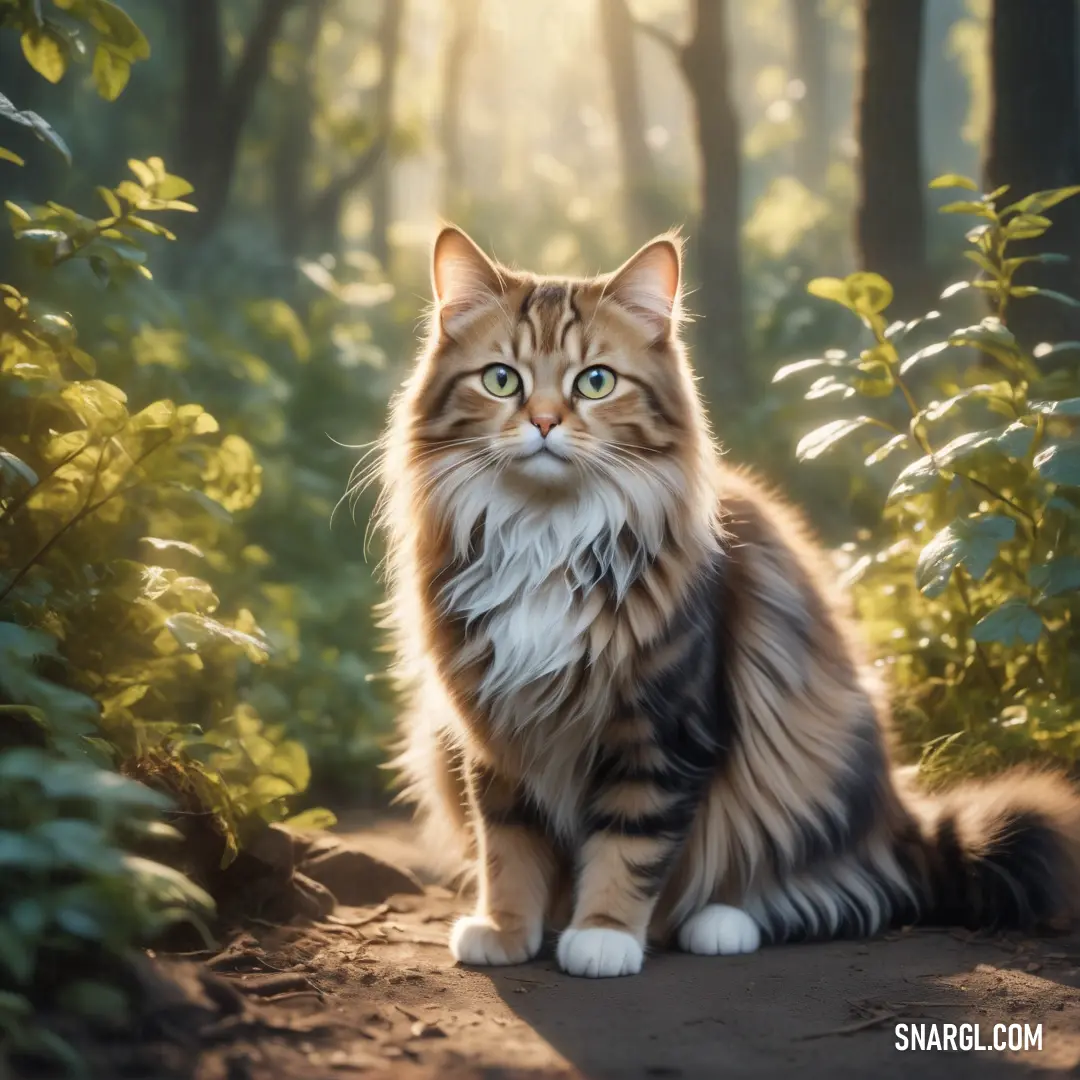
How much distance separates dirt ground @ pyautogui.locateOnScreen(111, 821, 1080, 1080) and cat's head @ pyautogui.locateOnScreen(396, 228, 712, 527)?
1111mm

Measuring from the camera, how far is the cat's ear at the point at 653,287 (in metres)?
3.13

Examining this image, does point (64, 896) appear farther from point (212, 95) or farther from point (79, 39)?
point (212, 95)

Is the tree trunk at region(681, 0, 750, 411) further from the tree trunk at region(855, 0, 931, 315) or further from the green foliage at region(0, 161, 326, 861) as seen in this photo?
the green foliage at region(0, 161, 326, 861)

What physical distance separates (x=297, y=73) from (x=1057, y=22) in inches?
368

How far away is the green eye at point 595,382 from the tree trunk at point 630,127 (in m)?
10.0

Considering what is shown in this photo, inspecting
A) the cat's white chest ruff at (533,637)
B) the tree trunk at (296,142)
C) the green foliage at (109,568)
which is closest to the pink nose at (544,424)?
the cat's white chest ruff at (533,637)

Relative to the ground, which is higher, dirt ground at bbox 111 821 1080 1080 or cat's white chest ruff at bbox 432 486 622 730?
cat's white chest ruff at bbox 432 486 622 730

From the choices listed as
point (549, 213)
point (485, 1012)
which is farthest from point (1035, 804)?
point (549, 213)

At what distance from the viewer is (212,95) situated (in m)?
8.31

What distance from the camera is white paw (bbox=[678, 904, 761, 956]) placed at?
306 cm

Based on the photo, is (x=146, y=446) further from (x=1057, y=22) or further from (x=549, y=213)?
(x=549, y=213)

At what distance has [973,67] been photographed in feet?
59.4

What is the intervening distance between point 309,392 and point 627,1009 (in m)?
5.82

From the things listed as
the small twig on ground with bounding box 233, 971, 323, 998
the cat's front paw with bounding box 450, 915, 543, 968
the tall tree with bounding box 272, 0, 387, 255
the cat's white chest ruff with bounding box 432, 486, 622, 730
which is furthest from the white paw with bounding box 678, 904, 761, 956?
the tall tree with bounding box 272, 0, 387, 255
